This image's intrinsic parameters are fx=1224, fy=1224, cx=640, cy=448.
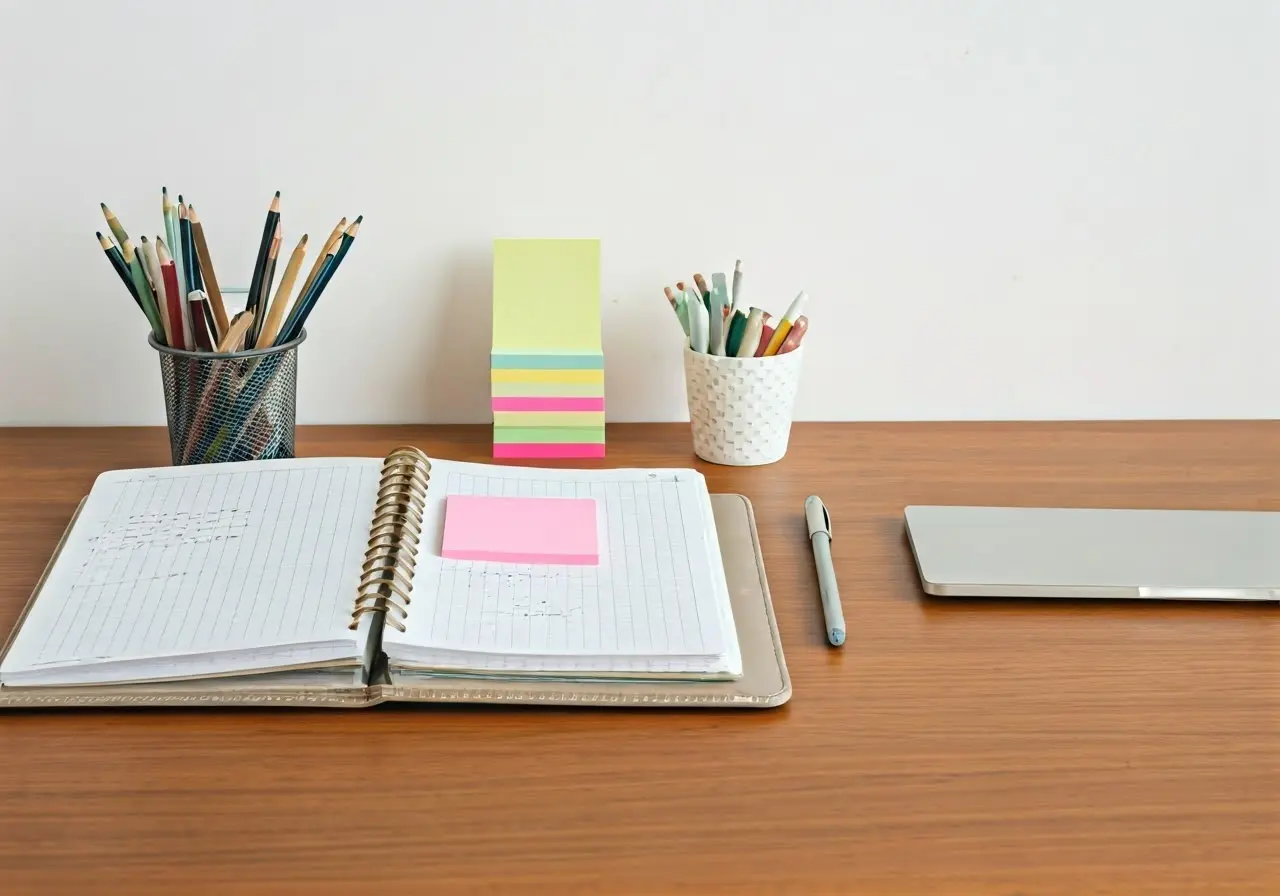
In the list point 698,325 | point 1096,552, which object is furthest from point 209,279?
point 1096,552

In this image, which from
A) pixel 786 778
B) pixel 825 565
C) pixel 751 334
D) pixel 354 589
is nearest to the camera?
pixel 786 778

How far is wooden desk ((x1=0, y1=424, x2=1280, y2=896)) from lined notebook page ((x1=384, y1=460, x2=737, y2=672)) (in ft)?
0.12

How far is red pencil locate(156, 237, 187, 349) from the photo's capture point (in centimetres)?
89

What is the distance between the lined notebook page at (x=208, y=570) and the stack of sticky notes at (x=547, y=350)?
0.17 m

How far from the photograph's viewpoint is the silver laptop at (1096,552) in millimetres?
831

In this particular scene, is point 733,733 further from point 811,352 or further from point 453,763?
point 811,352

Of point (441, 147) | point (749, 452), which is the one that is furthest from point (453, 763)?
point (441, 147)

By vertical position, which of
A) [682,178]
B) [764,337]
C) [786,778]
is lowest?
[786,778]

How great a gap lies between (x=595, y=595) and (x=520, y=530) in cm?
9

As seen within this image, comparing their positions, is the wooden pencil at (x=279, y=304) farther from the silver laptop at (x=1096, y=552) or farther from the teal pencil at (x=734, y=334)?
the silver laptop at (x=1096, y=552)

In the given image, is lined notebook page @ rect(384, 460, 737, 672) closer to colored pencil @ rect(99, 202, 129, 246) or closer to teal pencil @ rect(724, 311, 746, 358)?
teal pencil @ rect(724, 311, 746, 358)

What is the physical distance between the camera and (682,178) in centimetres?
107

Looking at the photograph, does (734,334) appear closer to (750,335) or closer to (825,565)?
(750,335)

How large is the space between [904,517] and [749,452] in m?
0.15
